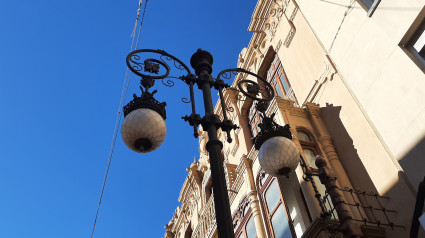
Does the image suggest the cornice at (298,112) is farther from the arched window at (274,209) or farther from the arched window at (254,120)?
the arched window at (254,120)

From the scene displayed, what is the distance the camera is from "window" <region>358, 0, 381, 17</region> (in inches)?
379

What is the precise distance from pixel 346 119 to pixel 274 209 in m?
3.34

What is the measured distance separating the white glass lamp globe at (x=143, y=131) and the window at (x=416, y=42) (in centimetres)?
600

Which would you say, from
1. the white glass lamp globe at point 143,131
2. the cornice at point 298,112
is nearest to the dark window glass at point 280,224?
the cornice at point 298,112

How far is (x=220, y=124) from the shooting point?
5316 millimetres

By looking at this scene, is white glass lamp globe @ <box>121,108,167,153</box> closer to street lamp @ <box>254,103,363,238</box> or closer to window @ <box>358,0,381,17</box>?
street lamp @ <box>254,103,363,238</box>

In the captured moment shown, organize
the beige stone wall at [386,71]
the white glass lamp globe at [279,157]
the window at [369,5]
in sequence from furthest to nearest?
the window at [369,5], the beige stone wall at [386,71], the white glass lamp globe at [279,157]

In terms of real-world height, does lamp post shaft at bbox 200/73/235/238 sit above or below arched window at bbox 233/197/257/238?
below

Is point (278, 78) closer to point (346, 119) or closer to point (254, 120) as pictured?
point (254, 120)

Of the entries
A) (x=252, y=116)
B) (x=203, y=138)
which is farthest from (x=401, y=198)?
(x=203, y=138)

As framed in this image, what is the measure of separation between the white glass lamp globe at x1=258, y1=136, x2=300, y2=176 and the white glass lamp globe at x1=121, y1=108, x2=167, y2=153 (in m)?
1.56

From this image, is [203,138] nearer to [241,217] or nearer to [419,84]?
[241,217]

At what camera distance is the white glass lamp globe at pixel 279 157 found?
566 cm

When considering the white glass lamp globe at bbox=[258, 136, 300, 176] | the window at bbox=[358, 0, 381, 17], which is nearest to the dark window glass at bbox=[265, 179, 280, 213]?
the window at bbox=[358, 0, 381, 17]
